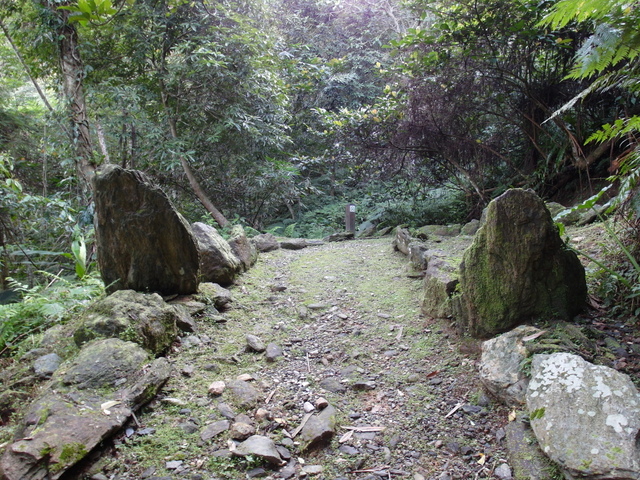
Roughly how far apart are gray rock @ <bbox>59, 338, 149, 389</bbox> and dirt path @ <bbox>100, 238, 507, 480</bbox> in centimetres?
27

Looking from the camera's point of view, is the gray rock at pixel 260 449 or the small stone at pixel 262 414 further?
the small stone at pixel 262 414

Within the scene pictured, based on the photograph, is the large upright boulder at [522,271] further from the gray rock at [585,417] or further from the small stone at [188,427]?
the small stone at [188,427]

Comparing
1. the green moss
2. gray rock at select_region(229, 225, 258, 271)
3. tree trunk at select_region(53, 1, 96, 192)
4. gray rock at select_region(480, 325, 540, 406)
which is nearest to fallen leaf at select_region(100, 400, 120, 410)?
the green moss

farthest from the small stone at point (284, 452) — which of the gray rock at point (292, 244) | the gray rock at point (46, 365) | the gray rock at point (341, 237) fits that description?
the gray rock at point (341, 237)

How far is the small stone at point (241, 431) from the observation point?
6.87ft

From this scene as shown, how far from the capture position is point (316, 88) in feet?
42.4

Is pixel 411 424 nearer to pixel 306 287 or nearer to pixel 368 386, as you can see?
pixel 368 386

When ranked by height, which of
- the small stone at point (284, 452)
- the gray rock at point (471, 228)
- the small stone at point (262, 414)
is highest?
the gray rock at point (471, 228)

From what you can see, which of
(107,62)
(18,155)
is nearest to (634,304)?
(107,62)

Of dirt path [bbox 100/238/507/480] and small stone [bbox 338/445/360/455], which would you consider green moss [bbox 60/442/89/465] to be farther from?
small stone [bbox 338/445/360/455]

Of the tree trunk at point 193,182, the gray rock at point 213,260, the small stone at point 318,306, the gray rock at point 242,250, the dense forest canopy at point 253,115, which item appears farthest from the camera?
the tree trunk at point 193,182

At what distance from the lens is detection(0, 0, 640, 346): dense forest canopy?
5734 millimetres

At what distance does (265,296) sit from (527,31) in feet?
16.6

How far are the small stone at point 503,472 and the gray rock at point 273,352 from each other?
5.45ft
